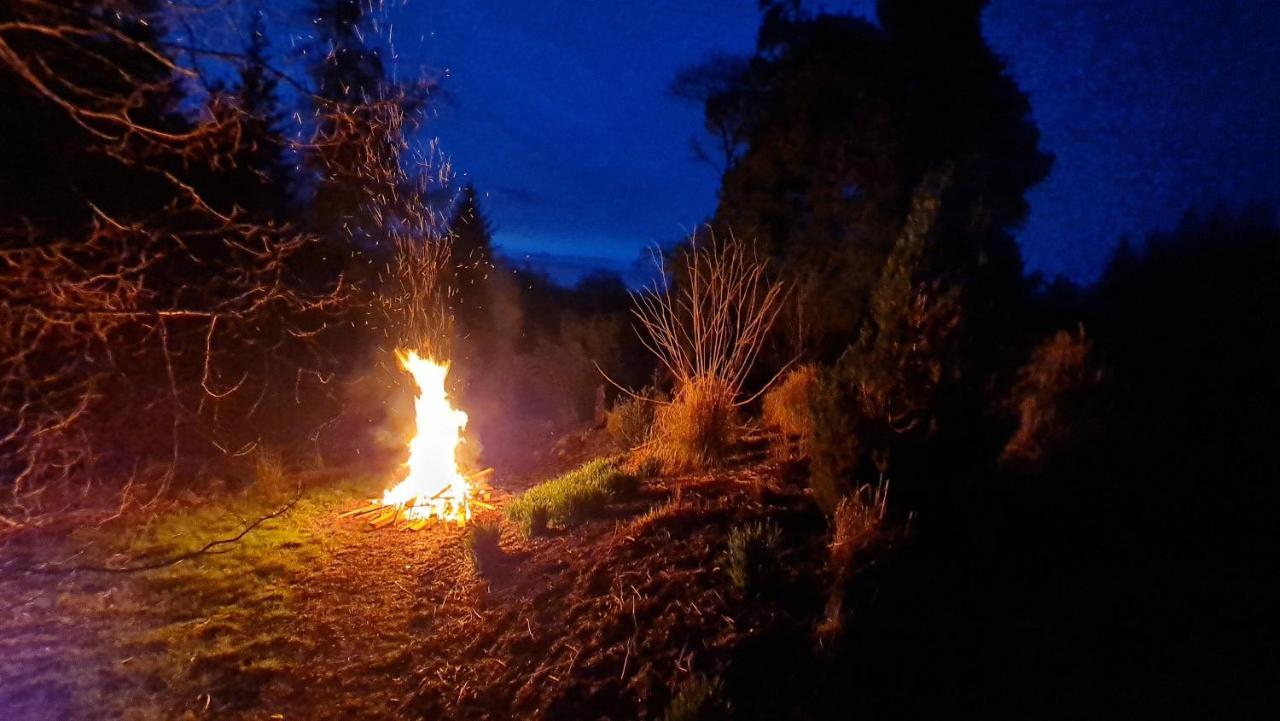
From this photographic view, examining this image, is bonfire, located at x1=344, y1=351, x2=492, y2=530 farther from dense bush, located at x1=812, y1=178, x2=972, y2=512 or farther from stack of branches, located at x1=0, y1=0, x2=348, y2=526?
dense bush, located at x1=812, y1=178, x2=972, y2=512

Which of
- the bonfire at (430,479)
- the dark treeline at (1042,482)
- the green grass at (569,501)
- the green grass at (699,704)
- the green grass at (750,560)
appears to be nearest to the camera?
the green grass at (699,704)

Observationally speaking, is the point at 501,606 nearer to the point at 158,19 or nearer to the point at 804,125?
the point at 158,19

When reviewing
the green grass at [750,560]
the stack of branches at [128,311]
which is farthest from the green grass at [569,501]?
the stack of branches at [128,311]

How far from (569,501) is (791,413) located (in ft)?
8.22

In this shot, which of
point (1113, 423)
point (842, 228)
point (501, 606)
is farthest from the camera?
point (842, 228)

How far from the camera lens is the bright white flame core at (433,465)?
6934mm

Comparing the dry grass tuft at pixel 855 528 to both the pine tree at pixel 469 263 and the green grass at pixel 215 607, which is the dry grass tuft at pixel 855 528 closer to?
the green grass at pixel 215 607

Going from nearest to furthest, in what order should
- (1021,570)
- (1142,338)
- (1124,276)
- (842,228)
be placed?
(1021,570) < (1142,338) < (1124,276) < (842,228)

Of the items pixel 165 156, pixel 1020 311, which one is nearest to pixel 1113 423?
pixel 1020 311

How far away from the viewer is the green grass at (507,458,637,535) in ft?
19.2

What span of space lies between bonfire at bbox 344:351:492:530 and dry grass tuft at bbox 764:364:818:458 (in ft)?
10.3

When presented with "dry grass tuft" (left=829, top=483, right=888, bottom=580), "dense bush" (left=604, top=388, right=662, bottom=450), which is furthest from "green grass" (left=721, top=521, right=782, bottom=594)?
"dense bush" (left=604, top=388, right=662, bottom=450)

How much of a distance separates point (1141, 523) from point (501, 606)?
4333 millimetres

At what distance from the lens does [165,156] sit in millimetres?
8344
